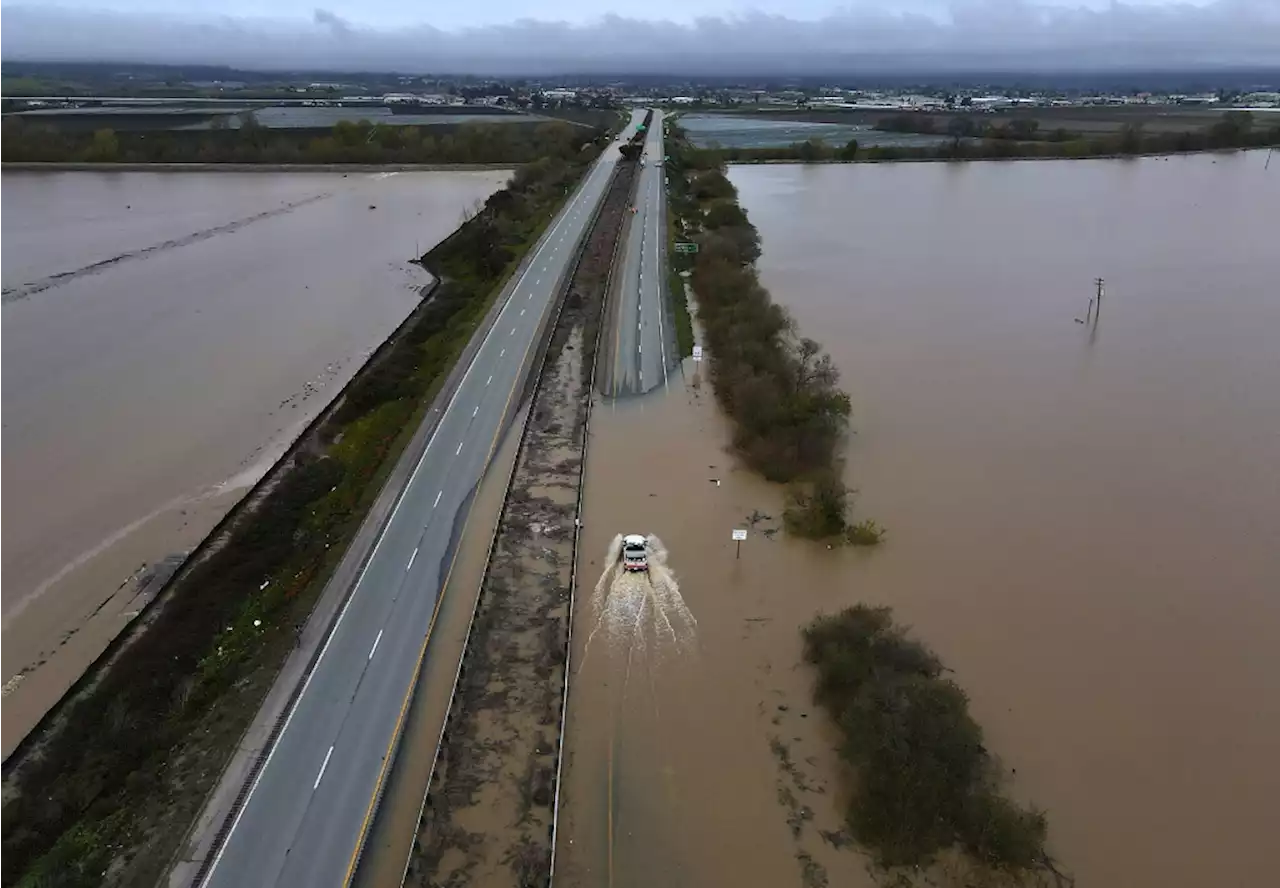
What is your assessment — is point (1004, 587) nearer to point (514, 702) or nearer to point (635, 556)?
point (635, 556)

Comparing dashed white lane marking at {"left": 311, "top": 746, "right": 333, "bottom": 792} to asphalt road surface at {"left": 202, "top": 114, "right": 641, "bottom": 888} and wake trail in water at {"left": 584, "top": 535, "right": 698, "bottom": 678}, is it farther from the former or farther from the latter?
wake trail in water at {"left": 584, "top": 535, "right": 698, "bottom": 678}

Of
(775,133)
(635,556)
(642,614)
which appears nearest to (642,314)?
(635,556)

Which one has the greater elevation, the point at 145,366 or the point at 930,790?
the point at 145,366

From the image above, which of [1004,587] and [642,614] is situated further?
[1004,587]

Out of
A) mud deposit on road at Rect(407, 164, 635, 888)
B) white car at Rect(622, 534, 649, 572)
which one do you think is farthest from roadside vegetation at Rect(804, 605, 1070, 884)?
white car at Rect(622, 534, 649, 572)

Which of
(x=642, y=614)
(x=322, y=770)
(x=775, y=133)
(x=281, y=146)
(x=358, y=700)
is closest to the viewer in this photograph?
(x=322, y=770)

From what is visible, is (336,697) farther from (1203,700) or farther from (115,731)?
(1203,700)
